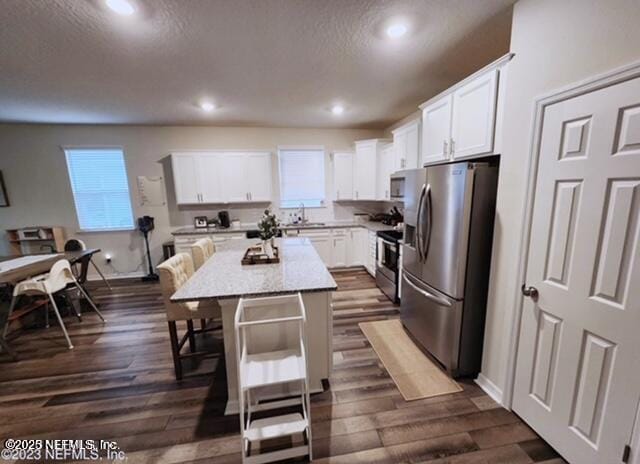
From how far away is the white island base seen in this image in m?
1.80

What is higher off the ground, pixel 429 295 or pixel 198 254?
pixel 198 254

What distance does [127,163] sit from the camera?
15.2ft

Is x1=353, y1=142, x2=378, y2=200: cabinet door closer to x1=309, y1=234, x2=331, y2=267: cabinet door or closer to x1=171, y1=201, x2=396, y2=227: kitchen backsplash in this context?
x1=171, y1=201, x2=396, y2=227: kitchen backsplash

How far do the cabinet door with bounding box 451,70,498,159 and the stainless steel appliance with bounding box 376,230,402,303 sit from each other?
1.41 m

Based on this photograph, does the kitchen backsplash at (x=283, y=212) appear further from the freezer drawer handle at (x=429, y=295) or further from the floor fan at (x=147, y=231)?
the freezer drawer handle at (x=429, y=295)

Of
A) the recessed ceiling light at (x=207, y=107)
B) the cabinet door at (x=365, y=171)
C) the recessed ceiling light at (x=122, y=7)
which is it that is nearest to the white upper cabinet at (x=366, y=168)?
the cabinet door at (x=365, y=171)

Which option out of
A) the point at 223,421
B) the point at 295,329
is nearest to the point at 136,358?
the point at 223,421

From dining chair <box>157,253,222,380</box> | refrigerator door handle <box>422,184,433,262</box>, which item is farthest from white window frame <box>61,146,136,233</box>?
refrigerator door handle <box>422,184,433,262</box>

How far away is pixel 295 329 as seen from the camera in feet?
6.12

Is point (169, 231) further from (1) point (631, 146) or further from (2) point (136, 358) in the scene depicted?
(1) point (631, 146)

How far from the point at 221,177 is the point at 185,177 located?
0.61 meters

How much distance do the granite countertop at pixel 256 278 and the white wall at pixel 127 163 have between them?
290 cm

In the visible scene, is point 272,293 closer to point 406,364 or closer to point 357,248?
point 406,364

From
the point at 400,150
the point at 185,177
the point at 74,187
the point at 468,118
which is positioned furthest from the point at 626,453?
the point at 74,187
